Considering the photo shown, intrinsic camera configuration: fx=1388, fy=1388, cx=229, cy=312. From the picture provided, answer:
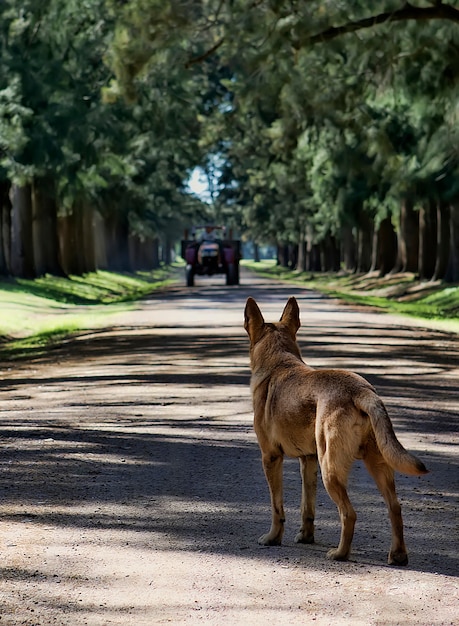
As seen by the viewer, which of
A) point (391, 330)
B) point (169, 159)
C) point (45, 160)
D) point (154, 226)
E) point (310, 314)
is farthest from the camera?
point (154, 226)

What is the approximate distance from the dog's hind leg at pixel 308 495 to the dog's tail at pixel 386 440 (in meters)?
0.61

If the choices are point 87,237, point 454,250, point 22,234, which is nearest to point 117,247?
point 87,237

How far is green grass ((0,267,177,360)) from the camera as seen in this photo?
2720 centimetres

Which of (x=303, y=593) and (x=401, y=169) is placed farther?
(x=401, y=169)

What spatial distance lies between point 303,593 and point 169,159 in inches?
2755

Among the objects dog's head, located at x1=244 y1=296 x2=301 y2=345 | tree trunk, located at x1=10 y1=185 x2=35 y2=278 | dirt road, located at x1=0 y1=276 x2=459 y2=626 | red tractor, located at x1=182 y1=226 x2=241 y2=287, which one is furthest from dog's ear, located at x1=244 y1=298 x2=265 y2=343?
red tractor, located at x1=182 y1=226 x2=241 y2=287

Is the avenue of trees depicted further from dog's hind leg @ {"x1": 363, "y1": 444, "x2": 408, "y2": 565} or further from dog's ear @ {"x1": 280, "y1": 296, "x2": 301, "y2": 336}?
dog's hind leg @ {"x1": 363, "y1": 444, "x2": 408, "y2": 565}

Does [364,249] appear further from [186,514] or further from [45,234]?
[186,514]

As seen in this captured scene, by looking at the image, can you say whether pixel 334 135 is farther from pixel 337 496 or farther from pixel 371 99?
pixel 337 496

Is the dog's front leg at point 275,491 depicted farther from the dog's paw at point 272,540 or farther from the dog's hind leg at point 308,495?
the dog's hind leg at point 308,495

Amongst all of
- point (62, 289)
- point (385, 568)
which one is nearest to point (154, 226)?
point (62, 289)

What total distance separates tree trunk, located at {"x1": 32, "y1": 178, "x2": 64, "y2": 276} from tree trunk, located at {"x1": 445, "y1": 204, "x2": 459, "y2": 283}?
17095 mm

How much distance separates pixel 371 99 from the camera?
1662 inches

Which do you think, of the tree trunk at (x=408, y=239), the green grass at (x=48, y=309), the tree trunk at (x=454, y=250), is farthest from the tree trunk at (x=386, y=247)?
the tree trunk at (x=454, y=250)
